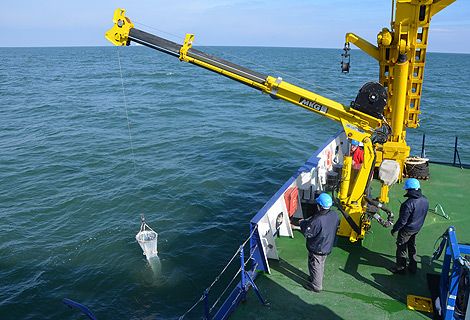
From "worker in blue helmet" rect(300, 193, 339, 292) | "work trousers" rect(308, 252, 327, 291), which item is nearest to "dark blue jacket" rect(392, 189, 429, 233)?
"worker in blue helmet" rect(300, 193, 339, 292)

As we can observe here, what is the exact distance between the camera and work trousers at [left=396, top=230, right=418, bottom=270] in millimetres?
6938

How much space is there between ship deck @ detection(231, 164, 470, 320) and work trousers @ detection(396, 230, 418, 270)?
0.73ft

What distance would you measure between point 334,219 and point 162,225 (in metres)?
7.81

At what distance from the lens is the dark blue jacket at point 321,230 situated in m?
6.30

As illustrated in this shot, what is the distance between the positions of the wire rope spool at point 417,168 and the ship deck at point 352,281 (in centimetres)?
213

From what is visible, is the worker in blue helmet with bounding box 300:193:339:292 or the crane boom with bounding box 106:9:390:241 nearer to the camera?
the worker in blue helmet with bounding box 300:193:339:292

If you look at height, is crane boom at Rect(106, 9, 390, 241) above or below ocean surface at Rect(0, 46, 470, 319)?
above

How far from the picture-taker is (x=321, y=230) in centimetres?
632

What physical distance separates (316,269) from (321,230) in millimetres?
783

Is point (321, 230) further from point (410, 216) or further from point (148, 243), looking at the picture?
point (148, 243)

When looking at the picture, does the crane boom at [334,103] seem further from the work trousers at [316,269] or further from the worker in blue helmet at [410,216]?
the work trousers at [316,269]

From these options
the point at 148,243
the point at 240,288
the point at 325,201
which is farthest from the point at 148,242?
the point at 325,201

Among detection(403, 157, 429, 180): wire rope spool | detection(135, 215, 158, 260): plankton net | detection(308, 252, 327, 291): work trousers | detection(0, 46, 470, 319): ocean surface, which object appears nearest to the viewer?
detection(308, 252, 327, 291): work trousers

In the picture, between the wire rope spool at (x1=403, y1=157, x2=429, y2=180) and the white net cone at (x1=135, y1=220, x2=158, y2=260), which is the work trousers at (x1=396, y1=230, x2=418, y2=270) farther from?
the white net cone at (x1=135, y1=220, x2=158, y2=260)
